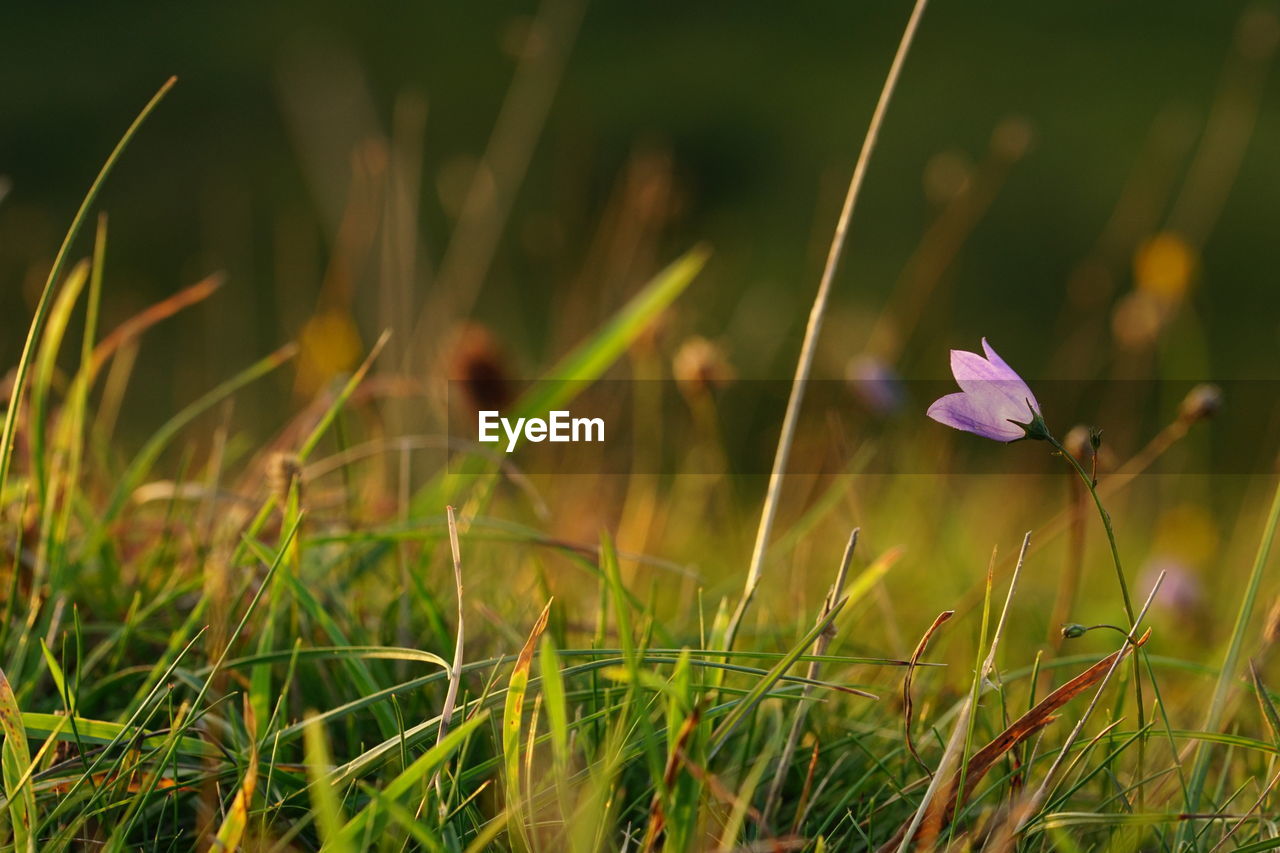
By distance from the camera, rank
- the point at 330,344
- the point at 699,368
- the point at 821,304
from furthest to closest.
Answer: the point at 330,344 → the point at 699,368 → the point at 821,304

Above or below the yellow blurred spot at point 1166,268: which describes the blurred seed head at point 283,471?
below

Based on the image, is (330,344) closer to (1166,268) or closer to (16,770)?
(16,770)

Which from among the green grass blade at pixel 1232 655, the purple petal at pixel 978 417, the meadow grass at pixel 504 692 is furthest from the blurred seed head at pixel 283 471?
the green grass blade at pixel 1232 655

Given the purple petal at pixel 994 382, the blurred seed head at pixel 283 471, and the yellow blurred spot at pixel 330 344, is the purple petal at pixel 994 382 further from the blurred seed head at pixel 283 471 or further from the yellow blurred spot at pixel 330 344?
the yellow blurred spot at pixel 330 344

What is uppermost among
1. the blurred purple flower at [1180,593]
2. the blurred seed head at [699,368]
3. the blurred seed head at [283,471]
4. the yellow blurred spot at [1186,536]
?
the blurred seed head at [699,368]

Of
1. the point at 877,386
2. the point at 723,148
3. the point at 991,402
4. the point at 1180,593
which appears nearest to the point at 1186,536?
the point at 1180,593
